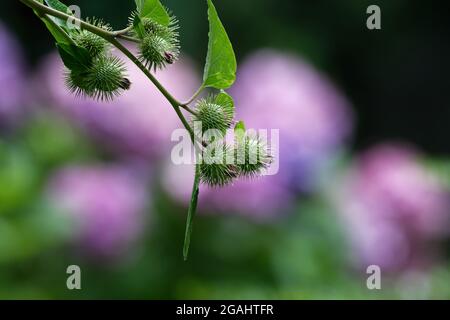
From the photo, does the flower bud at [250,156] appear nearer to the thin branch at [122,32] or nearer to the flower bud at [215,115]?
the flower bud at [215,115]

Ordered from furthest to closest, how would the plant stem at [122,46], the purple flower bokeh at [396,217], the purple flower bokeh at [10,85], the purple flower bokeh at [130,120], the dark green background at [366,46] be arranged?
the dark green background at [366,46] → the purple flower bokeh at [10,85] → the purple flower bokeh at [130,120] → the purple flower bokeh at [396,217] → the plant stem at [122,46]

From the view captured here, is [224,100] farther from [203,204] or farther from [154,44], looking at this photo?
[203,204]

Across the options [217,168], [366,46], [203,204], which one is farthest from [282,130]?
[366,46]

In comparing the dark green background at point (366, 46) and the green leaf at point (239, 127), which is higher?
the dark green background at point (366, 46)

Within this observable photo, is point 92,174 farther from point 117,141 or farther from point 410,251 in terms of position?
point 410,251

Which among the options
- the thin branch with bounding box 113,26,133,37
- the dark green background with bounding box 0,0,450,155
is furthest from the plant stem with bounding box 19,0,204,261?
the dark green background with bounding box 0,0,450,155

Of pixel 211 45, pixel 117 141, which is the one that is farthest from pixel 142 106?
pixel 211 45

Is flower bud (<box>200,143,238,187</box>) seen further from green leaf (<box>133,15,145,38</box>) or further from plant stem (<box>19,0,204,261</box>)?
green leaf (<box>133,15,145,38</box>)

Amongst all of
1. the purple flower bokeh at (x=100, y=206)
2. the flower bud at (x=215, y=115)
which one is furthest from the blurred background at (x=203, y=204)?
the flower bud at (x=215, y=115)
